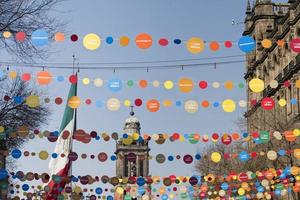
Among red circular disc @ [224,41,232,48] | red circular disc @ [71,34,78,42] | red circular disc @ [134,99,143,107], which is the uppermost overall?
red circular disc @ [71,34,78,42]

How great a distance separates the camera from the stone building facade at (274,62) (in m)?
45.7

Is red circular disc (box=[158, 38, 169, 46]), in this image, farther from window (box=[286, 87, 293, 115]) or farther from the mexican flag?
window (box=[286, 87, 293, 115])

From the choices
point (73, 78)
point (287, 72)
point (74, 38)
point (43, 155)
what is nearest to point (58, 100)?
point (73, 78)

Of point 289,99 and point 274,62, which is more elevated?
point 274,62

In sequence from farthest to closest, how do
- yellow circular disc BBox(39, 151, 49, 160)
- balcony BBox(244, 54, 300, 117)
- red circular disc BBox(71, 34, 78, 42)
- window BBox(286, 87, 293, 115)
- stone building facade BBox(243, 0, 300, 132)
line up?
1. window BBox(286, 87, 293, 115)
2. balcony BBox(244, 54, 300, 117)
3. stone building facade BBox(243, 0, 300, 132)
4. yellow circular disc BBox(39, 151, 49, 160)
5. red circular disc BBox(71, 34, 78, 42)

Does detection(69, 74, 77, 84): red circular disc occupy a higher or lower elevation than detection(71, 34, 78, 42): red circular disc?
lower

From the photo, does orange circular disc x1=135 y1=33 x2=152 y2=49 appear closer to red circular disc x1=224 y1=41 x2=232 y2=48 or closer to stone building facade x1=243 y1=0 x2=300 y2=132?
red circular disc x1=224 y1=41 x2=232 y2=48

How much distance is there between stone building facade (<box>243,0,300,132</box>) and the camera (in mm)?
45688

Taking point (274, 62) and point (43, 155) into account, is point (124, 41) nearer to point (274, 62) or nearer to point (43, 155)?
point (43, 155)

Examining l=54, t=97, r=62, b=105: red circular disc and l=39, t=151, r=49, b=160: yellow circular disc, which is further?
l=39, t=151, r=49, b=160: yellow circular disc

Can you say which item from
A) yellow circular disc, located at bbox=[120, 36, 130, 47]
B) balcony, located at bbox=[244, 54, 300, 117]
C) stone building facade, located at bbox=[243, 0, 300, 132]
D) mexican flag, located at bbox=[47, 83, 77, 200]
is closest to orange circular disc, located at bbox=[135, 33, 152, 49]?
yellow circular disc, located at bbox=[120, 36, 130, 47]

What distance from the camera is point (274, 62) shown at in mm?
54312

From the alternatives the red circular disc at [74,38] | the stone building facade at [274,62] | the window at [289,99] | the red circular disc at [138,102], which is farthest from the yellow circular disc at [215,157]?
the window at [289,99]

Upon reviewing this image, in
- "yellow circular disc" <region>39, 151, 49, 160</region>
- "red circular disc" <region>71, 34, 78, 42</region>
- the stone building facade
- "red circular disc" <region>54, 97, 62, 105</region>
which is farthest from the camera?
the stone building facade
